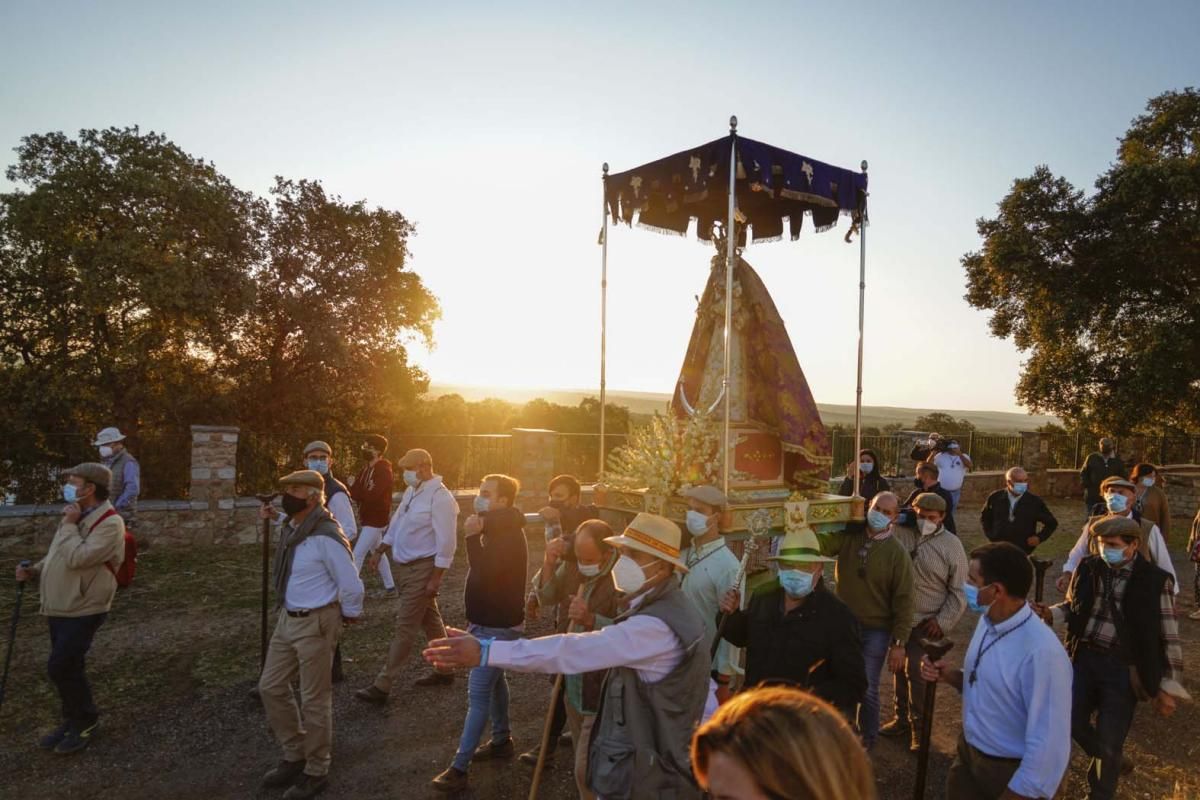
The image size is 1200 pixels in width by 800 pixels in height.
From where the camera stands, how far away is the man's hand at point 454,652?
2.72 metres

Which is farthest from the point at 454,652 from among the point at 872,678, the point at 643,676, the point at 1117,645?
the point at 1117,645

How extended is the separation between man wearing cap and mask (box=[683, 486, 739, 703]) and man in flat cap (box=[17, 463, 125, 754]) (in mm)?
4146

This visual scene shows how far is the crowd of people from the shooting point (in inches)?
114

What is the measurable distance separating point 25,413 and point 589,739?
17500 mm

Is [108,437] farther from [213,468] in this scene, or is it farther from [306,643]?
[306,643]

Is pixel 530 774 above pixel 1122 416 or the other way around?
the other way around

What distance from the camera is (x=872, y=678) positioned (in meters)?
5.28

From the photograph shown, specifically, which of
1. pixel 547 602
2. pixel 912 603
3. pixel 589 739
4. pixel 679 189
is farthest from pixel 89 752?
pixel 679 189

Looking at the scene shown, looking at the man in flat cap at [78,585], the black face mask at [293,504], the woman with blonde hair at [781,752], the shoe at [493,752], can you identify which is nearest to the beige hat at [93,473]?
the man in flat cap at [78,585]

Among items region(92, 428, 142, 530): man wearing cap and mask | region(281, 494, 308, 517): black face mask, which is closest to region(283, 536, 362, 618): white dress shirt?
region(281, 494, 308, 517): black face mask

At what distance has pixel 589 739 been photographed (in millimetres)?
3363

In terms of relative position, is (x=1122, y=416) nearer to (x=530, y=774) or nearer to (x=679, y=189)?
(x=679, y=189)

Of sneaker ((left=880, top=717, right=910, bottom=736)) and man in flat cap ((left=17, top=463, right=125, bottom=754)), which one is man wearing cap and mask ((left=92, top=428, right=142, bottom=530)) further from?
sneaker ((left=880, top=717, right=910, bottom=736))

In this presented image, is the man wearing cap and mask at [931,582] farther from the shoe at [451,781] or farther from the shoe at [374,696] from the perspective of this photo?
the shoe at [374,696]
